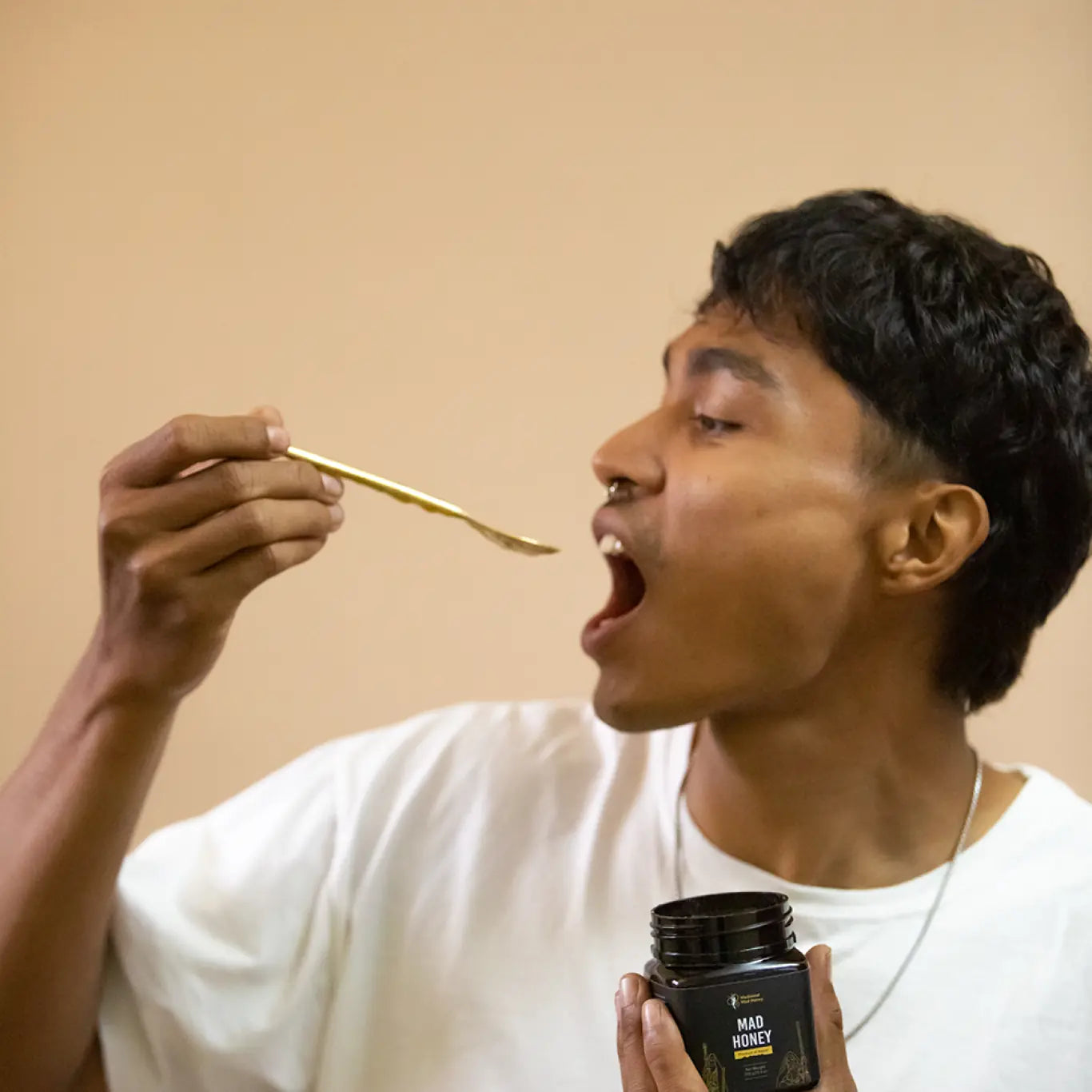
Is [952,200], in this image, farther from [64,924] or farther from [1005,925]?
Answer: [64,924]

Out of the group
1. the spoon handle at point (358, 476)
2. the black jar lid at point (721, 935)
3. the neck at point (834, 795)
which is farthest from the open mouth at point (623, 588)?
the black jar lid at point (721, 935)

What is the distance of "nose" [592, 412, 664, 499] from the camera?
0.90 m

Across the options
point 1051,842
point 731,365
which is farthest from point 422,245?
point 1051,842

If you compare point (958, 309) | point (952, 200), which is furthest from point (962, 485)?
point (952, 200)

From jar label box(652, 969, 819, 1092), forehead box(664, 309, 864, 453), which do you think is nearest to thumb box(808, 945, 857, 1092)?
jar label box(652, 969, 819, 1092)

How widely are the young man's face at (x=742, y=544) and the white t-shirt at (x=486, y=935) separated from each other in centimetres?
15

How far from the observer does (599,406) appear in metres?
1.38

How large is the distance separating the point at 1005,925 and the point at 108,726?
673mm

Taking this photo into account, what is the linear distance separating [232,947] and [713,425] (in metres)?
0.54

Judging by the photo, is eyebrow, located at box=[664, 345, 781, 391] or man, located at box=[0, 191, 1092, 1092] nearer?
man, located at box=[0, 191, 1092, 1092]

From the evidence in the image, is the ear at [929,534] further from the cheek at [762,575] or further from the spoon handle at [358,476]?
the spoon handle at [358,476]

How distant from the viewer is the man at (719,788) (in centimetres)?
79

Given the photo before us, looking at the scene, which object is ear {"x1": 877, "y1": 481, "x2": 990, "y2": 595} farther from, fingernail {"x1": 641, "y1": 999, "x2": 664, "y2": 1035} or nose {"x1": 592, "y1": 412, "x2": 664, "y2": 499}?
fingernail {"x1": 641, "y1": 999, "x2": 664, "y2": 1035}

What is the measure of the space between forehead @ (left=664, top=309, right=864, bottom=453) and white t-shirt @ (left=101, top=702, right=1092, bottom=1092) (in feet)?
1.05
